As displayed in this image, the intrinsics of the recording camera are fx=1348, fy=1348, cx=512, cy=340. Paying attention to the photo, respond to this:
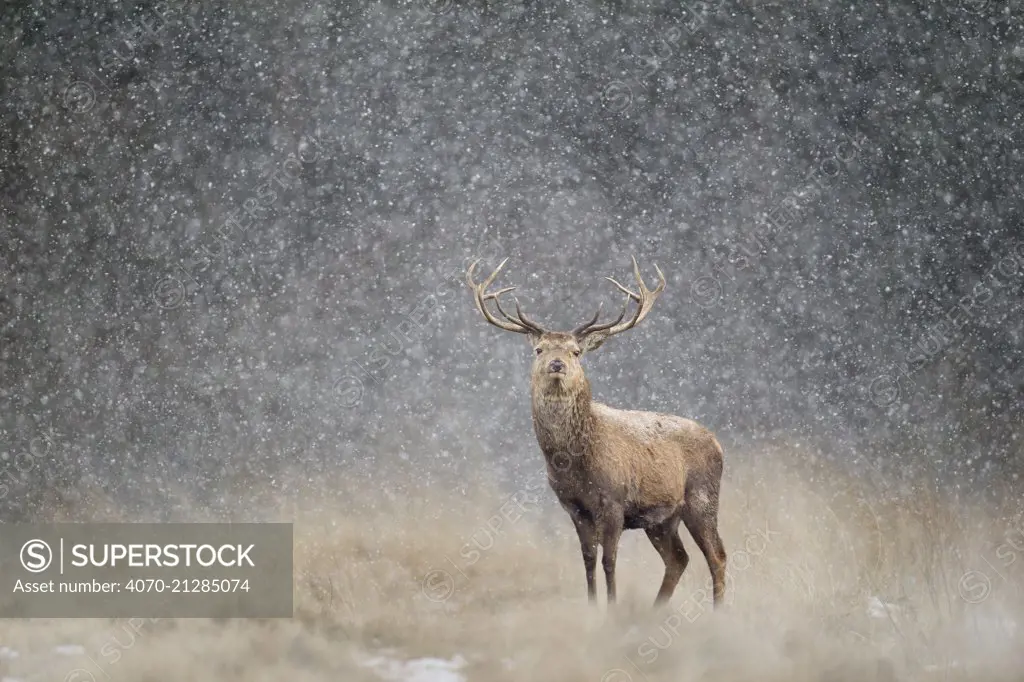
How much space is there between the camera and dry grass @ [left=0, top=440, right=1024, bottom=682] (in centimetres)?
742

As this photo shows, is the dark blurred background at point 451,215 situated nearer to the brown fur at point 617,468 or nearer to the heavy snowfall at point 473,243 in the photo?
the heavy snowfall at point 473,243

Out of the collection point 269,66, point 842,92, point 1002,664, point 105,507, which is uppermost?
point 269,66

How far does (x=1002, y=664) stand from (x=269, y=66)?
23.6ft

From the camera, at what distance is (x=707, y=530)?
7.61m

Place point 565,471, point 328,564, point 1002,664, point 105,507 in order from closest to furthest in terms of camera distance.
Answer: point 565,471 < point 1002,664 < point 328,564 < point 105,507

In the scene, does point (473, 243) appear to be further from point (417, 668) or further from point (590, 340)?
point (417, 668)

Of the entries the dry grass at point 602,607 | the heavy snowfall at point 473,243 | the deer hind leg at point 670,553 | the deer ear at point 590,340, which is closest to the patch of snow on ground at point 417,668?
the dry grass at point 602,607

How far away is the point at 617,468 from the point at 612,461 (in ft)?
0.15

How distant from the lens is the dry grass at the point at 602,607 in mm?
7418

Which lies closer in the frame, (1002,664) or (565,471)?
(565,471)

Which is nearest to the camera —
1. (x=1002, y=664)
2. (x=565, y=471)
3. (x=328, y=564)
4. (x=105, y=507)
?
(x=565, y=471)

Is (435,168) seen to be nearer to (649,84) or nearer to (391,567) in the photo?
(649,84)

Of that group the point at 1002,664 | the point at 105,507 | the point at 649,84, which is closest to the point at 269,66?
the point at 649,84

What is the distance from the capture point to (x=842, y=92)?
11.0 metres
